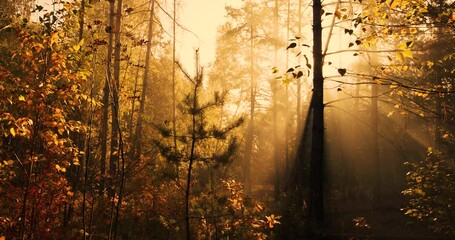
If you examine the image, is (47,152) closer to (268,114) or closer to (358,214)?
(358,214)

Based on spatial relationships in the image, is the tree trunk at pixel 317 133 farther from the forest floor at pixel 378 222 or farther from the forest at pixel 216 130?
the forest floor at pixel 378 222

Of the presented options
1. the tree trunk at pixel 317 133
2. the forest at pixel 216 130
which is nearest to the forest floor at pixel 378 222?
the forest at pixel 216 130

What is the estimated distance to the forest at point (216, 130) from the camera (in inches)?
201

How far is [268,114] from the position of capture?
27188mm

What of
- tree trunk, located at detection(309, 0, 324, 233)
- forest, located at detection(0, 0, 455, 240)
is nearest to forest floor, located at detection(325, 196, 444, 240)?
forest, located at detection(0, 0, 455, 240)

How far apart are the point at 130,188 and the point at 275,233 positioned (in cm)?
459

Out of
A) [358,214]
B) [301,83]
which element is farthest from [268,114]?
[358,214]

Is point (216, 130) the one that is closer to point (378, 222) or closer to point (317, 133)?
point (317, 133)

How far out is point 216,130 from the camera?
24.3 feet

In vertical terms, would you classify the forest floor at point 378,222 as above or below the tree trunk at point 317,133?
below

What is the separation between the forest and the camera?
201 inches

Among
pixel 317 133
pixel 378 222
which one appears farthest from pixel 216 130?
pixel 378 222

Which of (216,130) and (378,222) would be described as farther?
(378,222)

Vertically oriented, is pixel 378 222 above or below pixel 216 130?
Answer: below
